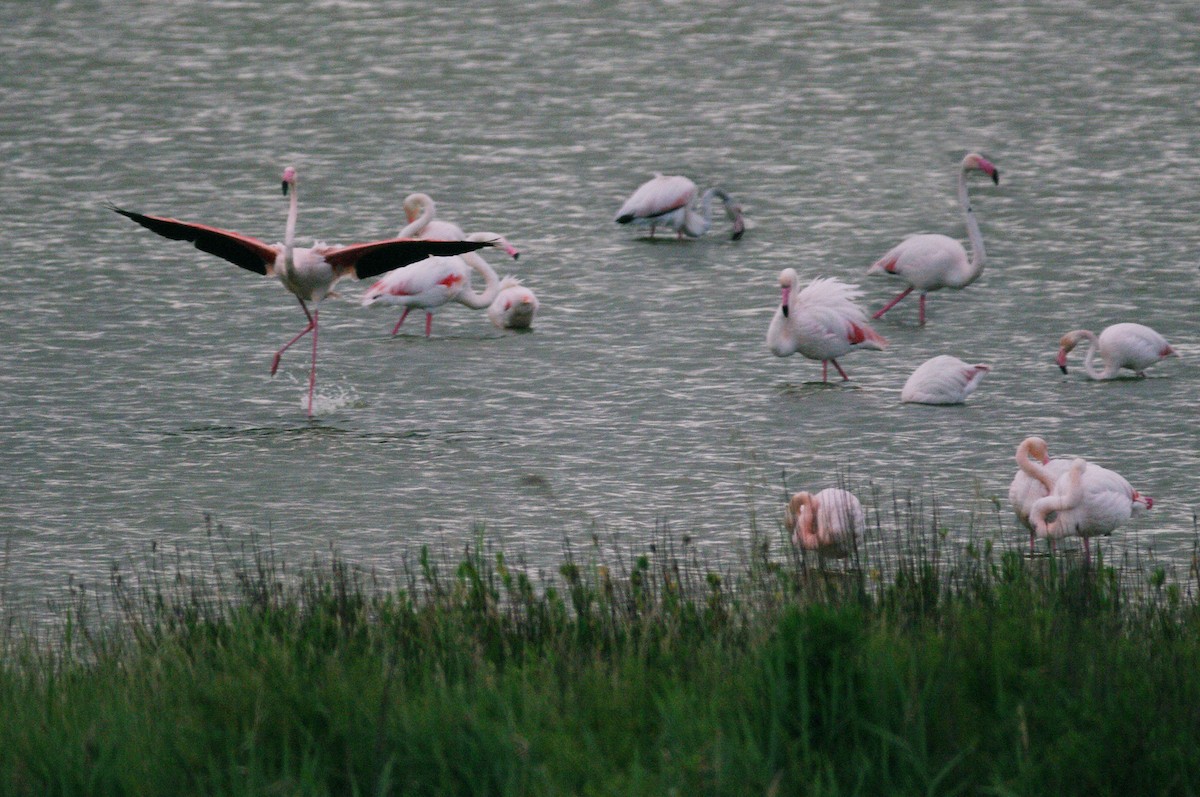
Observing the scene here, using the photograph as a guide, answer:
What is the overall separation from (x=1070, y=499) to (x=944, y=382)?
2.30 meters

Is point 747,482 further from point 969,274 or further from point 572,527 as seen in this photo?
point 969,274

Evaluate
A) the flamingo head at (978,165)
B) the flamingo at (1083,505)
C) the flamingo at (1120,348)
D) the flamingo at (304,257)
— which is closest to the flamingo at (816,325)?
the flamingo at (1120,348)

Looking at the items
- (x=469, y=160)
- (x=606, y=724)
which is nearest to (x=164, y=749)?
(x=606, y=724)

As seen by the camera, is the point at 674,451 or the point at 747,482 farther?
the point at 674,451

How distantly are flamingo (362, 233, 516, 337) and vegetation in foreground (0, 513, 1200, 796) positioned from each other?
19.2ft

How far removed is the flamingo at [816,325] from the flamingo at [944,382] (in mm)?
695

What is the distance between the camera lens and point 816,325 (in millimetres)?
9320

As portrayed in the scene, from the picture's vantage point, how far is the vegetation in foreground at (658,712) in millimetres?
3762

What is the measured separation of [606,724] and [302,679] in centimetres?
74

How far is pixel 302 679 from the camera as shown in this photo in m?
4.20

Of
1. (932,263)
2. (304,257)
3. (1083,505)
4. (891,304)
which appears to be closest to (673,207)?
(891,304)

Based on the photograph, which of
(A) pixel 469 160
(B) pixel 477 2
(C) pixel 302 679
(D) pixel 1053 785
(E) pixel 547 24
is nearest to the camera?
(D) pixel 1053 785

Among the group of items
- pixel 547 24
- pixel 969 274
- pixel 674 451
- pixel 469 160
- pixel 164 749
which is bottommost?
pixel 164 749

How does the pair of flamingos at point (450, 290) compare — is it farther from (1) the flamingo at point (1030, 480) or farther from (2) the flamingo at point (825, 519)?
(2) the flamingo at point (825, 519)
